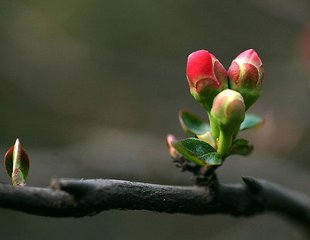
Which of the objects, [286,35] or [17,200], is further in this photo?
[286,35]

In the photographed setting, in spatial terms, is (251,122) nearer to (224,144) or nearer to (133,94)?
(224,144)

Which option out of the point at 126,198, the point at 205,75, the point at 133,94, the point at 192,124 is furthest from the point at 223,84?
the point at 133,94

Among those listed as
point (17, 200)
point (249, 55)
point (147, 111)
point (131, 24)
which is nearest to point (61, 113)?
point (147, 111)

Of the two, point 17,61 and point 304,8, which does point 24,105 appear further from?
point 304,8

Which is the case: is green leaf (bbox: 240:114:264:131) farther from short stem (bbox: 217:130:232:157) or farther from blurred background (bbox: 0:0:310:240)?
Answer: blurred background (bbox: 0:0:310:240)

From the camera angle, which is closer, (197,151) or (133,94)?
(197,151)

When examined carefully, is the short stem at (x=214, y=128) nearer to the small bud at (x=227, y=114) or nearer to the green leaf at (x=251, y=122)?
the small bud at (x=227, y=114)
